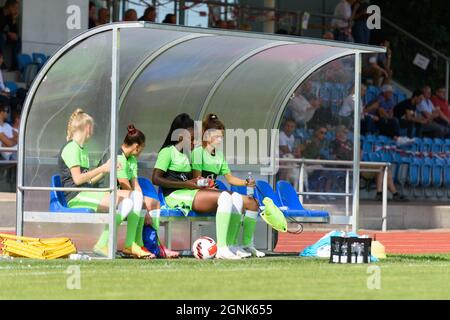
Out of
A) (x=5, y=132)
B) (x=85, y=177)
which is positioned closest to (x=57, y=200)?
(x=85, y=177)

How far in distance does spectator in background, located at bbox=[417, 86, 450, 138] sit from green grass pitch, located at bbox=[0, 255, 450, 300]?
14890 mm

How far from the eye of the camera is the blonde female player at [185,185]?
1400cm

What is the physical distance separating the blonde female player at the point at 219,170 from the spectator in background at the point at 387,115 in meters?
12.1

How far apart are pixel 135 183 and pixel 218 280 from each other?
3637 mm

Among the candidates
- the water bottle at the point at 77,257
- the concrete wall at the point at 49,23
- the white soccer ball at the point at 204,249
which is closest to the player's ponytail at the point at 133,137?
the white soccer ball at the point at 204,249

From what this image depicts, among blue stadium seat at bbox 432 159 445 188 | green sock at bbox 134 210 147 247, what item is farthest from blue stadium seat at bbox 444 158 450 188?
green sock at bbox 134 210 147 247

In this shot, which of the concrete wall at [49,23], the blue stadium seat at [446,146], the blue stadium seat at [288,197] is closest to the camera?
the blue stadium seat at [288,197]

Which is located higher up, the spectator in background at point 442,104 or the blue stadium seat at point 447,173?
the spectator in background at point 442,104

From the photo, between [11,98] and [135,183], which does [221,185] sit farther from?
[11,98]

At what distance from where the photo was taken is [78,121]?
13.8 m

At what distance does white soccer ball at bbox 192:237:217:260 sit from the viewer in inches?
547

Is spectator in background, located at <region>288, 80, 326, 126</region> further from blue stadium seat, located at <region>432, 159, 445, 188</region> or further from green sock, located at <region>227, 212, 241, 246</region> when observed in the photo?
blue stadium seat, located at <region>432, 159, 445, 188</region>

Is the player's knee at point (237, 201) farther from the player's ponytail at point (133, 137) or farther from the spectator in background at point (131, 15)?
the spectator in background at point (131, 15)
